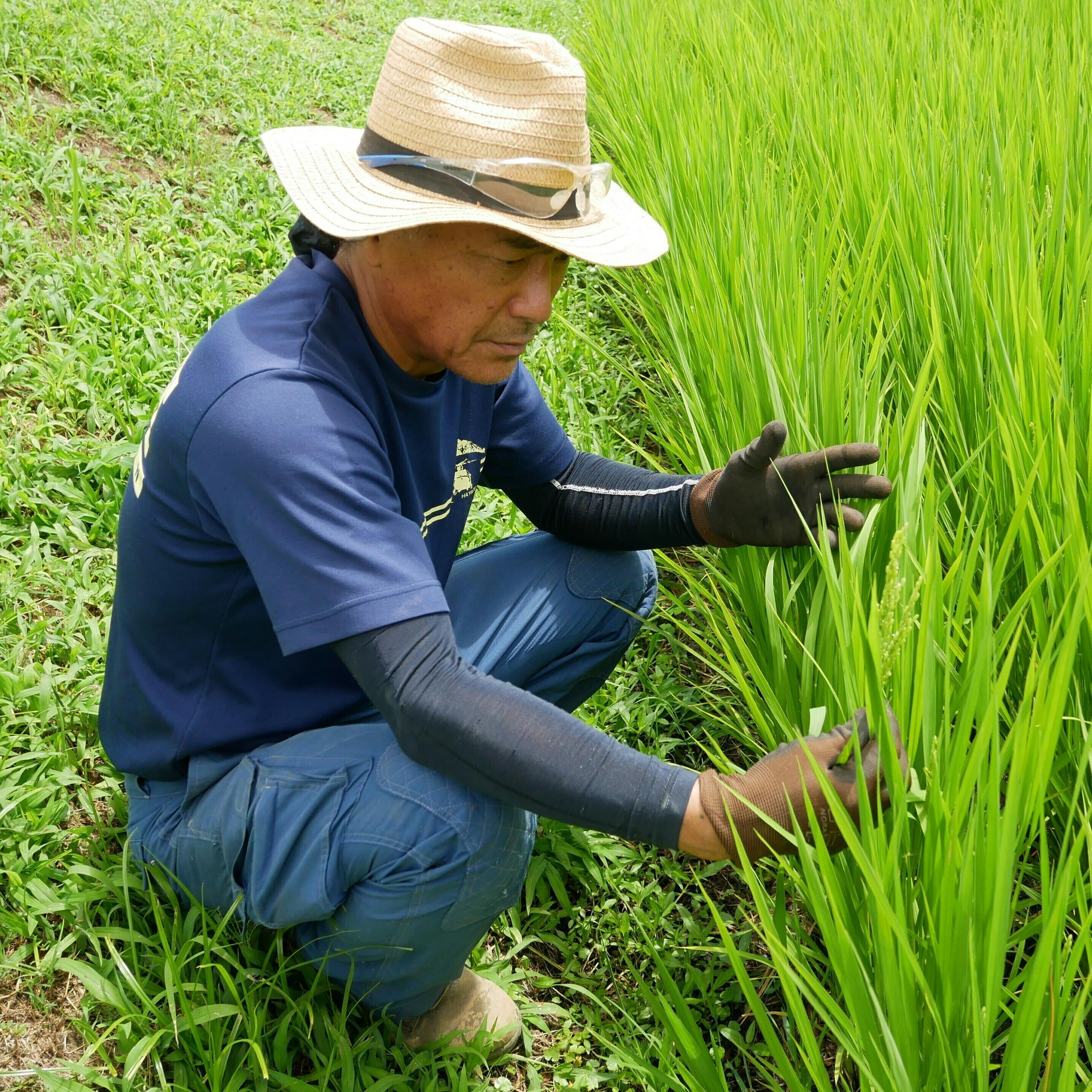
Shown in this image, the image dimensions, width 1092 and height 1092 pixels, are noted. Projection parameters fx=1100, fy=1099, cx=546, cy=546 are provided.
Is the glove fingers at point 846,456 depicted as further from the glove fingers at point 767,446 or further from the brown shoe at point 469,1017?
the brown shoe at point 469,1017

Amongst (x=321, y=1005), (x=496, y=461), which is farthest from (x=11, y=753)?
(x=496, y=461)

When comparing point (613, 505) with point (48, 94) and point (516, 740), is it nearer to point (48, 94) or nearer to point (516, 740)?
point (516, 740)

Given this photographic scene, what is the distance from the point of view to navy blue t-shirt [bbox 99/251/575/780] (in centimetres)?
107

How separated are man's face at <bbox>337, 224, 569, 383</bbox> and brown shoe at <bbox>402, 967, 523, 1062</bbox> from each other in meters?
0.75

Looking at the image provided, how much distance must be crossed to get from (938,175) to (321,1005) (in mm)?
1780

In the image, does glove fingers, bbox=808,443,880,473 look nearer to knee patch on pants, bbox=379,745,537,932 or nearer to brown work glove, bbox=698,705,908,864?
brown work glove, bbox=698,705,908,864

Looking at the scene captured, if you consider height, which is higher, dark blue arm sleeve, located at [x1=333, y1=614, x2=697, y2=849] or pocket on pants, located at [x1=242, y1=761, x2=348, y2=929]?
dark blue arm sleeve, located at [x1=333, y1=614, x2=697, y2=849]

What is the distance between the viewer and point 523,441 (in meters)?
1.58

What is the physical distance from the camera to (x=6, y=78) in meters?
3.17

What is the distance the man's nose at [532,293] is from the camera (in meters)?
1.16

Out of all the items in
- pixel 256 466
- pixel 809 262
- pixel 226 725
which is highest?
pixel 256 466

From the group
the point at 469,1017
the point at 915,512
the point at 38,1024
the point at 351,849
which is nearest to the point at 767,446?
the point at 915,512

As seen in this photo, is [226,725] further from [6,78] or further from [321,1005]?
[6,78]

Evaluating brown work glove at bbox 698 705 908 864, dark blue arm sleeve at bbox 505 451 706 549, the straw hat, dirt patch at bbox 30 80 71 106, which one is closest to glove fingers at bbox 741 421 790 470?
dark blue arm sleeve at bbox 505 451 706 549
